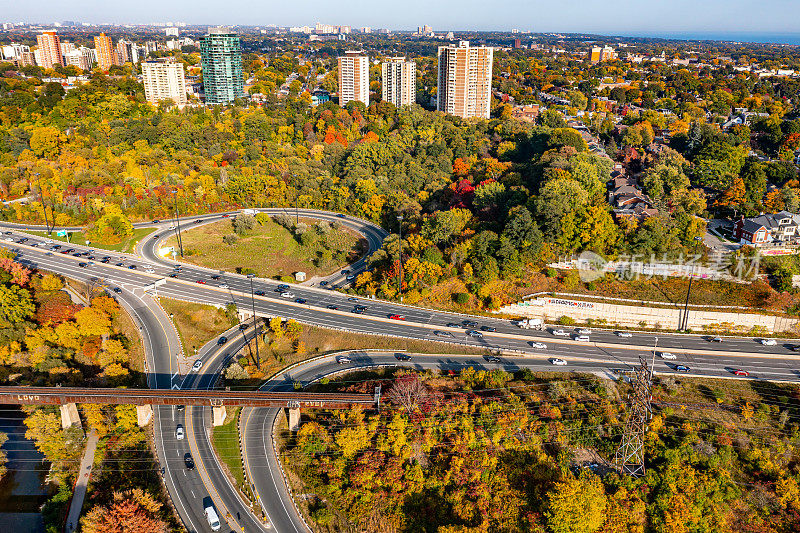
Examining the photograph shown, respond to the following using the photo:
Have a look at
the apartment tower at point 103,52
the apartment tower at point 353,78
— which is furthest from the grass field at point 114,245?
the apartment tower at point 103,52

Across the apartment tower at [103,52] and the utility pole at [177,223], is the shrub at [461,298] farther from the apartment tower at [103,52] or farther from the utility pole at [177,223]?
the apartment tower at [103,52]

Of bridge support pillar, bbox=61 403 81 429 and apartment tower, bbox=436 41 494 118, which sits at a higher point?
apartment tower, bbox=436 41 494 118

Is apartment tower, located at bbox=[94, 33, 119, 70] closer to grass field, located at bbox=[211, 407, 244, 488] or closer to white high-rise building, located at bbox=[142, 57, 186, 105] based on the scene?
white high-rise building, located at bbox=[142, 57, 186, 105]

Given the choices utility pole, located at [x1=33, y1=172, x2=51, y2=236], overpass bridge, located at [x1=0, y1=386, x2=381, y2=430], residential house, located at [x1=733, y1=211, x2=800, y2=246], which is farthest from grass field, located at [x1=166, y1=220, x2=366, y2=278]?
residential house, located at [x1=733, y1=211, x2=800, y2=246]

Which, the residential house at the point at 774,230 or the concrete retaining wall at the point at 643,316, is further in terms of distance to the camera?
the residential house at the point at 774,230

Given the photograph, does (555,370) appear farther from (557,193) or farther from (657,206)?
(657,206)

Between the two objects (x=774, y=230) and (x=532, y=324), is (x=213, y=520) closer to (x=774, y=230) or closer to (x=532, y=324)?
(x=532, y=324)

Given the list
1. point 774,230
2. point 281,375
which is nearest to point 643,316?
point 774,230
